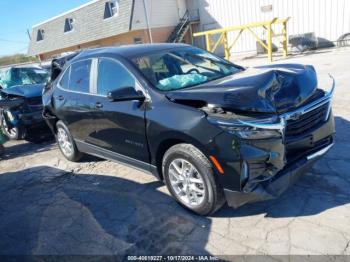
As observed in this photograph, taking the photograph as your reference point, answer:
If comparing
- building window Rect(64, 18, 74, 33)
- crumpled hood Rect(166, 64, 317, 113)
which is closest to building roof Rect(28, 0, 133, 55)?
building window Rect(64, 18, 74, 33)

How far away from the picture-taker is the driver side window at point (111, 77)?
3.99 m

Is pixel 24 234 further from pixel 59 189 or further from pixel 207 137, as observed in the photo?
pixel 207 137

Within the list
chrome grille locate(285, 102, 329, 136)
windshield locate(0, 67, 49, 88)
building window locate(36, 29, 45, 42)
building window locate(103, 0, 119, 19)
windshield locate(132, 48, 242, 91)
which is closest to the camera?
chrome grille locate(285, 102, 329, 136)

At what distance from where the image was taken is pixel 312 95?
350cm

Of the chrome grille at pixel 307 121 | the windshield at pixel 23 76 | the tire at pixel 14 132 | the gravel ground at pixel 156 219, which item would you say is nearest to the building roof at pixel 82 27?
the windshield at pixel 23 76

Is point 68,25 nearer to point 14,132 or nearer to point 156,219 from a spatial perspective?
point 14,132

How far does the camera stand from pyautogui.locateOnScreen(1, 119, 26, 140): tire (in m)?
7.64

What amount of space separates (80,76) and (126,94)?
163 cm

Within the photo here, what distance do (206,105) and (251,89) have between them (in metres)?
0.44

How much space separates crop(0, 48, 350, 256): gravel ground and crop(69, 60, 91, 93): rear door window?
Result: 1.34 metres

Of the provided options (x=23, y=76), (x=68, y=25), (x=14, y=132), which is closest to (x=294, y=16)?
(x=23, y=76)

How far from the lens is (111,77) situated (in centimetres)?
425

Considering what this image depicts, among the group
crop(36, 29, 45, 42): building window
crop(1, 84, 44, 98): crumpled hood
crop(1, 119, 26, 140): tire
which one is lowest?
crop(1, 119, 26, 140): tire

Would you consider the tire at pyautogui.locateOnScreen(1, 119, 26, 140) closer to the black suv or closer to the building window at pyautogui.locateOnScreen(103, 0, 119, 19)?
the black suv
